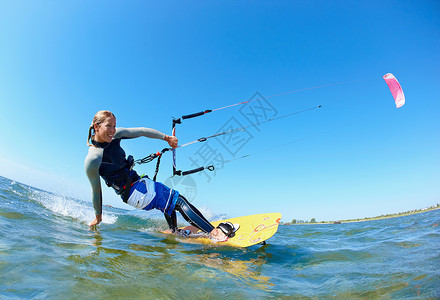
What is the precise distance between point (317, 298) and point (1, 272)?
293 cm

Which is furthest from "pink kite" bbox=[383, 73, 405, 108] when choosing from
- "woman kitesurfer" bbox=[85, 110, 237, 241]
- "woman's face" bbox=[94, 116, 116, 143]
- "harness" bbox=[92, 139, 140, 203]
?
"woman's face" bbox=[94, 116, 116, 143]

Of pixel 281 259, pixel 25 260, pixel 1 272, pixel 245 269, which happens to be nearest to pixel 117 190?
pixel 25 260

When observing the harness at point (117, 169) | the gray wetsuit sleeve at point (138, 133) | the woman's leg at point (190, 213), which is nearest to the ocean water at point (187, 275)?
the woman's leg at point (190, 213)

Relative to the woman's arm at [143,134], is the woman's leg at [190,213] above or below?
below

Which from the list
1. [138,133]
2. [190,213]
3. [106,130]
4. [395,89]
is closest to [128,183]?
[138,133]

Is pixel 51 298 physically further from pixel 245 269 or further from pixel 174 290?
pixel 245 269

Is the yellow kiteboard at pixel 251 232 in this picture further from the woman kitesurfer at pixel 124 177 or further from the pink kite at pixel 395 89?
the pink kite at pixel 395 89

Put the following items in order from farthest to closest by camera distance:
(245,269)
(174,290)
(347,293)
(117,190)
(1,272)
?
(117,190) < (245,269) < (347,293) < (174,290) < (1,272)

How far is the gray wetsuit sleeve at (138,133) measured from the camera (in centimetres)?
425

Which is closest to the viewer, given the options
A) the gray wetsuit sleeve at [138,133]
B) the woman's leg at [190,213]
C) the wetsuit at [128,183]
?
the wetsuit at [128,183]

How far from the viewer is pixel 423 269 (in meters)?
2.73

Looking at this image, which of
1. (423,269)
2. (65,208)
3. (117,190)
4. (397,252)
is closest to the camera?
(423,269)

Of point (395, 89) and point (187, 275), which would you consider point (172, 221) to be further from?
point (395, 89)

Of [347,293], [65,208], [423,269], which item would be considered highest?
[423,269]
